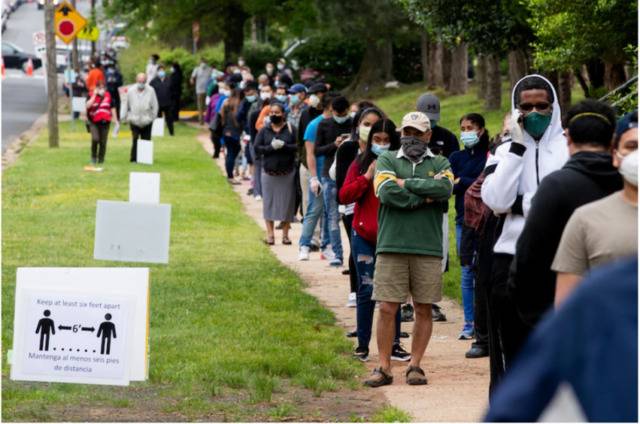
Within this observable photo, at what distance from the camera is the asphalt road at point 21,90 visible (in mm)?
43787

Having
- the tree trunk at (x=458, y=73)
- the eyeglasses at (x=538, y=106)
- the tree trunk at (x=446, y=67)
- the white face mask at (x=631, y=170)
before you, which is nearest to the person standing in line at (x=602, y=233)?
the white face mask at (x=631, y=170)

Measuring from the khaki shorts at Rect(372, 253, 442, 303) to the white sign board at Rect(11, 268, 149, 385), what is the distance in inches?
65.4

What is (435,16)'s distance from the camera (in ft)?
75.6

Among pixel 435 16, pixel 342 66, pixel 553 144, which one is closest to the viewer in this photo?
pixel 553 144

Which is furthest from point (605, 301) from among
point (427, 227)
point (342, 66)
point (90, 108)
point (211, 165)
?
point (342, 66)

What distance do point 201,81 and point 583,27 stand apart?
31414mm

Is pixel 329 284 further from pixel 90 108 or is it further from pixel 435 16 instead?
pixel 90 108

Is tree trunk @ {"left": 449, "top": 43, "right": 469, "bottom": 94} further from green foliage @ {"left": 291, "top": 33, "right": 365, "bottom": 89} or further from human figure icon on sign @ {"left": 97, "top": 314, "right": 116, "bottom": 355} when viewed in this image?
human figure icon on sign @ {"left": 97, "top": 314, "right": 116, "bottom": 355}

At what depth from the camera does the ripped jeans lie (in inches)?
406

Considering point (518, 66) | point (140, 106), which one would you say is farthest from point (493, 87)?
point (140, 106)

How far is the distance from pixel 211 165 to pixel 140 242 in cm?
1953

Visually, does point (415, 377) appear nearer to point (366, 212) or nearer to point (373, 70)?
point (366, 212)

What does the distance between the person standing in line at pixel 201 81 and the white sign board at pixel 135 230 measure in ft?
112

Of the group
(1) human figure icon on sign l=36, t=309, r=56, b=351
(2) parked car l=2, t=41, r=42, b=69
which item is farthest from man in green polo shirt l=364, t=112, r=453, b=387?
(2) parked car l=2, t=41, r=42, b=69
